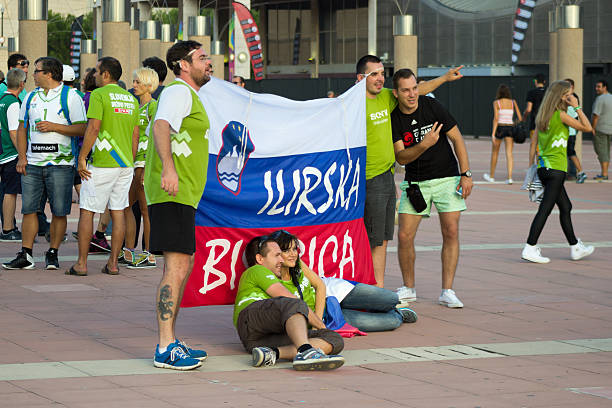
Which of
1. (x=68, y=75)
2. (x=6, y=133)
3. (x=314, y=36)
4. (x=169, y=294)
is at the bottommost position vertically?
(x=169, y=294)

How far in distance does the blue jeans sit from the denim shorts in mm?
3943

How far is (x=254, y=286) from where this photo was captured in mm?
7238

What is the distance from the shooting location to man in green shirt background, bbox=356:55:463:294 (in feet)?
28.2

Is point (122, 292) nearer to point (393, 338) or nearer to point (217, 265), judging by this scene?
point (217, 265)

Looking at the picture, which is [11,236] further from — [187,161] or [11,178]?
[187,161]

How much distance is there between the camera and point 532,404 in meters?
5.78

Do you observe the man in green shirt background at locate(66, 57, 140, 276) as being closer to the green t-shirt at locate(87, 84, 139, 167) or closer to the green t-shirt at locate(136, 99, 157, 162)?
the green t-shirt at locate(87, 84, 139, 167)

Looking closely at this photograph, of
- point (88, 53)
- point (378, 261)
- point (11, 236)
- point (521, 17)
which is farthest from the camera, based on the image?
point (88, 53)

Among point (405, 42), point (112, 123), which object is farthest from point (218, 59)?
point (112, 123)

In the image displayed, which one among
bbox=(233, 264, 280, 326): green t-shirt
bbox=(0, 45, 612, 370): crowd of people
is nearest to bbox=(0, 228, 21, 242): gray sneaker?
bbox=(0, 45, 612, 370): crowd of people

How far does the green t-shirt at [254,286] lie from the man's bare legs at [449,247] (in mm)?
2209

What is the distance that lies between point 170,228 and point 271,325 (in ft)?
2.92

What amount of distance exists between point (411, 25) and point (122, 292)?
17.6 meters

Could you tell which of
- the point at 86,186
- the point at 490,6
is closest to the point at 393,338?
the point at 86,186
